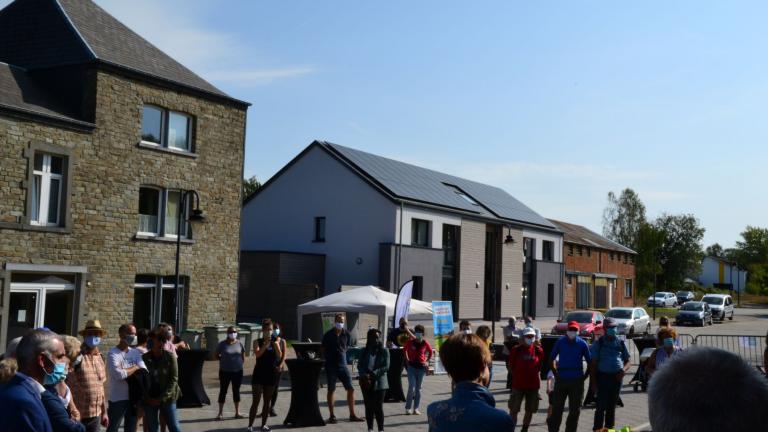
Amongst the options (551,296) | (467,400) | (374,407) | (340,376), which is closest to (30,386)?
(467,400)

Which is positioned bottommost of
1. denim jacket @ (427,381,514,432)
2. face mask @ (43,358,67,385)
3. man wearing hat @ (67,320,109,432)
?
man wearing hat @ (67,320,109,432)

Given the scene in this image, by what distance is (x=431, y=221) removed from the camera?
41.1 metres

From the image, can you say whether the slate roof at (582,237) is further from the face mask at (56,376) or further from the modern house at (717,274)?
the modern house at (717,274)

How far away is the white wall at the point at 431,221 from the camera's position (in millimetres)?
39169

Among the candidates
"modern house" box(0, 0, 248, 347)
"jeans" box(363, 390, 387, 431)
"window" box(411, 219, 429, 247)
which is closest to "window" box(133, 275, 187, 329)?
"modern house" box(0, 0, 248, 347)

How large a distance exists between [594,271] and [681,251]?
4305 cm

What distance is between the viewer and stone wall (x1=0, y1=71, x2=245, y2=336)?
21469 millimetres

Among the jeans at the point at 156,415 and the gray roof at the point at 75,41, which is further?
the gray roof at the point at 75,41

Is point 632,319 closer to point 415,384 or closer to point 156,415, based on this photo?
point 415,384

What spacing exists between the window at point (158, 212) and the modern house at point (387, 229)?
1034 cm

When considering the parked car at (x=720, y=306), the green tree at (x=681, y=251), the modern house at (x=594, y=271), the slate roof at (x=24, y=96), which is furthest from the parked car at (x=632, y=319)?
the green tree at (x=681, y=251)

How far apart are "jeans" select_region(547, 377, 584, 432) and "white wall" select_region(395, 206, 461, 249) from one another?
27306 mm

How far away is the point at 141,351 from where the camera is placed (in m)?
10.1

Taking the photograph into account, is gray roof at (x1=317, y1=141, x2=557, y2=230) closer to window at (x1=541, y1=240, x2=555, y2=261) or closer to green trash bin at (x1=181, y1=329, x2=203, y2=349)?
window at (x1=541, y1=240, x2=555, y2=261)
